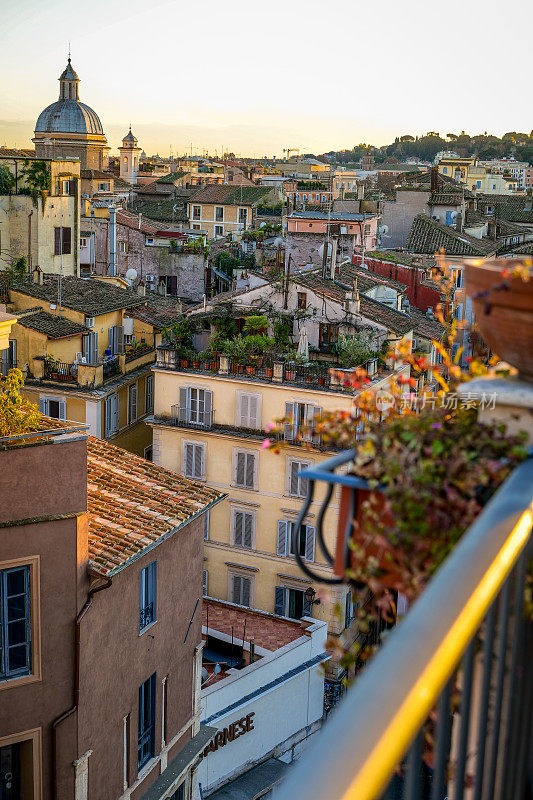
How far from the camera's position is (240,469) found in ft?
70.8

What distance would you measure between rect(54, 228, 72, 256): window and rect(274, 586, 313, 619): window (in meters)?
16.0

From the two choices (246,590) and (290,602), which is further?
(246,590)

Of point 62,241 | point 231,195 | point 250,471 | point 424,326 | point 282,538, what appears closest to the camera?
point 282,538

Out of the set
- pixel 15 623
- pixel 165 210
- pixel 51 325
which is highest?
pixel 165 210

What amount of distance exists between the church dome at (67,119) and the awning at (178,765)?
61502mm

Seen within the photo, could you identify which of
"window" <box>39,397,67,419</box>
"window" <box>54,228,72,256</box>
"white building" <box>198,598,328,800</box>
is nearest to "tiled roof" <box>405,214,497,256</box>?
"window" <box>54,228,72,256</box>

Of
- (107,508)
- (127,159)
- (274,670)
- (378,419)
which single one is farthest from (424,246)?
(127,159)

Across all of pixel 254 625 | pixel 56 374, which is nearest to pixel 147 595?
pixel 254 625

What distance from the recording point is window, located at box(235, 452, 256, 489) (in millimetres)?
21422

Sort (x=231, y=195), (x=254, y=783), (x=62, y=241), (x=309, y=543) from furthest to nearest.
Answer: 1. (x=231, y=195)
2. (x=62, y=241)
3. (x=309, y=543)
4. (x=254, y=783)

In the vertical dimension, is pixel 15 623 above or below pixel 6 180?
below

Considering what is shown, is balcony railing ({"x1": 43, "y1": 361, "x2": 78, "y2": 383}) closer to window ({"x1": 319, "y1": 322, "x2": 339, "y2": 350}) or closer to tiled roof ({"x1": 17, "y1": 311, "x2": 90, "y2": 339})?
tiled roof ({"x1": 17, "y1": 311, "x2": 90, "y2": 339})

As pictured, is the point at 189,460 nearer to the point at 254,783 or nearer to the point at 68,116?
the point at 254,783

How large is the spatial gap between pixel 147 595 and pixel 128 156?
71.6 meters
